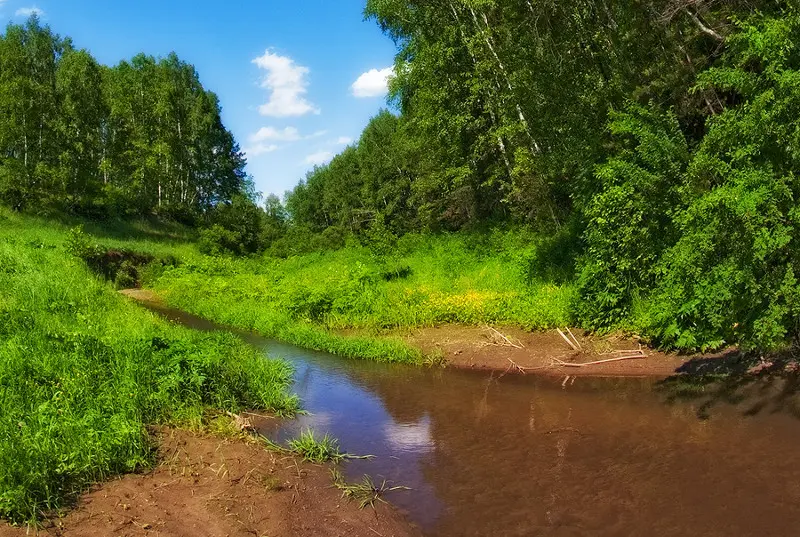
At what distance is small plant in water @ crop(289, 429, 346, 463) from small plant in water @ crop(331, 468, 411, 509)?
42 centimetres

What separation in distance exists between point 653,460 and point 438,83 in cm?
1984

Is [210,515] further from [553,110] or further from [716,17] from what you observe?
[553,110]

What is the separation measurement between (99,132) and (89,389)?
38749mm

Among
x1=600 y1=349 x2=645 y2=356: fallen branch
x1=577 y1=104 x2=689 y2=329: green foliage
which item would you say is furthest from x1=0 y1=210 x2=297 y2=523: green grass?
x1=577 y1=104 x2=689 y2=329: green foliage

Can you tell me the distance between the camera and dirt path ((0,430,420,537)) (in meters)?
5.30

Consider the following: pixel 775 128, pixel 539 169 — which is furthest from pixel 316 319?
pixel 775 128

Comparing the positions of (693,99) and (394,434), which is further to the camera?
(693,99)

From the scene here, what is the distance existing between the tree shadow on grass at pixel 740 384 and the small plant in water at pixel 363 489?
519cm

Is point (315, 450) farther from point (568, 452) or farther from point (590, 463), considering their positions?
point (590, 463)

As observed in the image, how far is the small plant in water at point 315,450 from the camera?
7.48 meters

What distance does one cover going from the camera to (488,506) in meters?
6.39

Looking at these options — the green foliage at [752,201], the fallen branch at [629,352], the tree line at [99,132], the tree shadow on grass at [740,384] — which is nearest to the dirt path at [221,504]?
the tree shadow on grass at [740,384]

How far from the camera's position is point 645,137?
1113cm

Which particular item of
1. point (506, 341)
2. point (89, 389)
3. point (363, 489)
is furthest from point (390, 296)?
point (363, 489)
